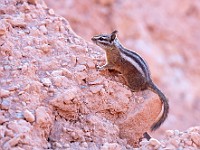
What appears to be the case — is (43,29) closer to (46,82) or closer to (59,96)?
(46,82)

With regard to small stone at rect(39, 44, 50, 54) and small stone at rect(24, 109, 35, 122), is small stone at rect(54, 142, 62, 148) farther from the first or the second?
small stone at rect(39, 44, 50, 54)

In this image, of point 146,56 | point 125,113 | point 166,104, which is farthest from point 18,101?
point 146,56

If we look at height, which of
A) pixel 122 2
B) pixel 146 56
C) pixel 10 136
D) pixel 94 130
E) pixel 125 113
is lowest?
pixel 10 136

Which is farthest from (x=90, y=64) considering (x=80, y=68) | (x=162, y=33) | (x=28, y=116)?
(x=162, y=33)

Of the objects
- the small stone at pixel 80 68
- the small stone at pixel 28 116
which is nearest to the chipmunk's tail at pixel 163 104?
the small stone at pixel 80 68

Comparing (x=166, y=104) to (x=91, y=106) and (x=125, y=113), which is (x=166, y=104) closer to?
(x=125, y=113)

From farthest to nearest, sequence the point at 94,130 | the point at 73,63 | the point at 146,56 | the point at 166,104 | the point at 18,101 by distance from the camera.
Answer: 1. the point at 146,56
2. the point at 166,104
3. the point at 73,63
4. the point at 94,130
5. the point at 18,101

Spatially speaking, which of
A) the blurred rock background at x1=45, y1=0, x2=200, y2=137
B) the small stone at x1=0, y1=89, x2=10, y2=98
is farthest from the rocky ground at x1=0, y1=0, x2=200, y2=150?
the blurred rock background at x1=45, y1=0, x2=200, y2=137
